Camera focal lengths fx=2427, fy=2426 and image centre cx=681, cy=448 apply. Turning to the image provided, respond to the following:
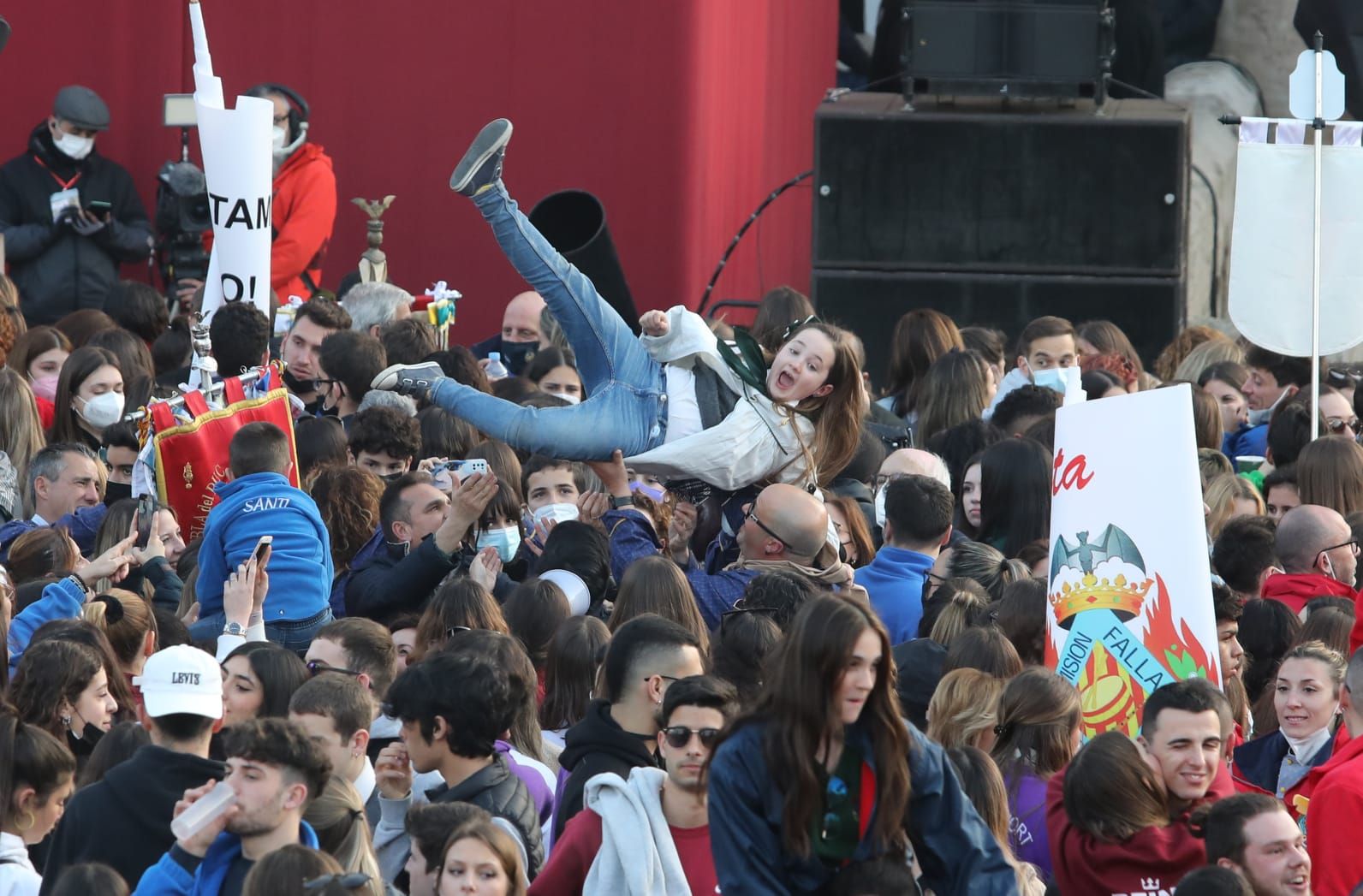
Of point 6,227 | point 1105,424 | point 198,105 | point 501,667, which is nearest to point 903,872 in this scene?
point 501,667

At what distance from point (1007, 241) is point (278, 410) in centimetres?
619

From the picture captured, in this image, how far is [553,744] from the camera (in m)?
5.59

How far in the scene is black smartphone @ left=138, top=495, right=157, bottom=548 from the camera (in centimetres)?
676

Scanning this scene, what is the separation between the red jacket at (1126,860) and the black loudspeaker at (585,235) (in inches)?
264

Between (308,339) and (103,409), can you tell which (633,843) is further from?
(308,339)

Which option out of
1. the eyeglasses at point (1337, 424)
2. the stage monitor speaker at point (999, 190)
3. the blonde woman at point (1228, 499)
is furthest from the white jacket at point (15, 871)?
the stage monitor speaker at point (999, 190)

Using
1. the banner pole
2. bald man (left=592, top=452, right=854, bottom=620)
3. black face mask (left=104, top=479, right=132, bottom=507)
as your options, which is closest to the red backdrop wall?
the banner pole

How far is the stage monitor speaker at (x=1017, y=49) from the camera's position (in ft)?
42.0

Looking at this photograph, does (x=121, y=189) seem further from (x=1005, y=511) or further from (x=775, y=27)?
(x=1005, y=511)

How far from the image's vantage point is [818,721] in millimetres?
4035

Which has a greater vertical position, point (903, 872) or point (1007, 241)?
point (903, 872)

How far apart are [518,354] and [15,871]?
18.6ft

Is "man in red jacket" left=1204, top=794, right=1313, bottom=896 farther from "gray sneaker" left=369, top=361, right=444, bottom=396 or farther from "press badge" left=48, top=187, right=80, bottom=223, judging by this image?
"press badge" left=48, top=187, right=80, bottom=223

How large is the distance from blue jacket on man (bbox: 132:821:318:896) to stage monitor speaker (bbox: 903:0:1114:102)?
29.7ft
